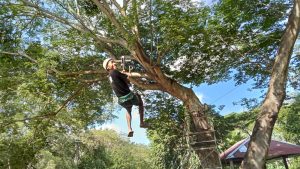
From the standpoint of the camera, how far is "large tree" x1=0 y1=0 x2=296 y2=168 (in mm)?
7543

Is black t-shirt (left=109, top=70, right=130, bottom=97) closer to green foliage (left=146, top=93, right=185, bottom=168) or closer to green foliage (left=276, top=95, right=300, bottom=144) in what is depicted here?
green foliage (left=146, top=93, right=185, bottom=168)

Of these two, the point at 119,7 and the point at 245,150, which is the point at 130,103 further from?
the point at 245,150

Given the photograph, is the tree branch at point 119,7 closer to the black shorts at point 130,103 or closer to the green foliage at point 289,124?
the black shorts at point 130,103

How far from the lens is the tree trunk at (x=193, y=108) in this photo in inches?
283

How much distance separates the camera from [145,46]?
367 inches

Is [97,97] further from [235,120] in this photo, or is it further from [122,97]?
[235,120]

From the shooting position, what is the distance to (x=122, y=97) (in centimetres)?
470

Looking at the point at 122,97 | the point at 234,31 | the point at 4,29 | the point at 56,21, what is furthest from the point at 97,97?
the point at 122,97

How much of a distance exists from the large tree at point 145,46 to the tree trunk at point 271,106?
5.16 feet

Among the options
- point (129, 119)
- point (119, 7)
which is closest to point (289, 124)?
point (119, 7)

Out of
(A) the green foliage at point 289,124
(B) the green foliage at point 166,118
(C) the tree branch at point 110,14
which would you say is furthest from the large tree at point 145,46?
(A) the green foliage at point 289,124

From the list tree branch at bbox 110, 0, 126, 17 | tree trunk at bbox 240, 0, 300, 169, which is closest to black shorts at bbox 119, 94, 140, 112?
tree trunk at bbox 240, 0, 300, 169

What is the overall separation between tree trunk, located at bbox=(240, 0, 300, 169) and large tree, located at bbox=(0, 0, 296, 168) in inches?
61.9

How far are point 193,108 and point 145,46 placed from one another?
2.30 metres
